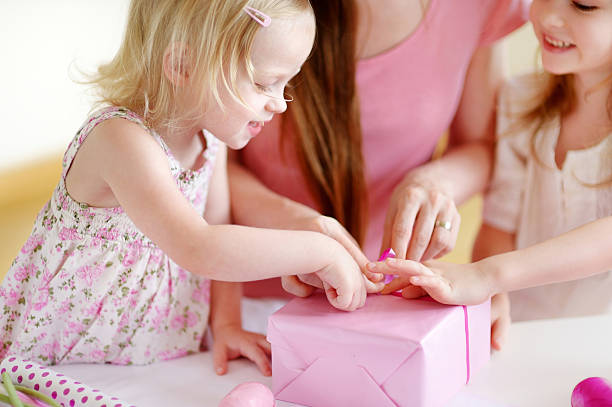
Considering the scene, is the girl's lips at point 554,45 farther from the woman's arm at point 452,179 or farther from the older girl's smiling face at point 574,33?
the woman's arm at point 452,179

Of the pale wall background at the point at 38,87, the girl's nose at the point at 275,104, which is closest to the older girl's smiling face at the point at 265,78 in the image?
the girl's nose at the point at 275,104

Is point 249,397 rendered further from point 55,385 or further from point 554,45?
point 554,45

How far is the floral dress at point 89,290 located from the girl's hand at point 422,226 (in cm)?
24

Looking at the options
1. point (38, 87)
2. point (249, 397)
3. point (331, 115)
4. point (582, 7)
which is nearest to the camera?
point (249, 397)

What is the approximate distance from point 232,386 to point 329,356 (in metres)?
0.13

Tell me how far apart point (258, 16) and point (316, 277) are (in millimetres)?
270

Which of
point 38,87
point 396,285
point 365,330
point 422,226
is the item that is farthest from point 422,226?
point 38,87

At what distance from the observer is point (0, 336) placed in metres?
0.85

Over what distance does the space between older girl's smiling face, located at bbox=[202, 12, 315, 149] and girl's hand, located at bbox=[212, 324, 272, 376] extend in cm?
22

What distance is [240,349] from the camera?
0.84 metres

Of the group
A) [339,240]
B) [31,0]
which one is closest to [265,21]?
[339,240]

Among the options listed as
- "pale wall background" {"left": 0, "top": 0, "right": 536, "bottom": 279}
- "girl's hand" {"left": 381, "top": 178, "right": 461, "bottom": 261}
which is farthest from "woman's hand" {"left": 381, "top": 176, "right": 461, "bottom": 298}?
"pale wall background" {"left": 0, "top": 0, "right": 536, "bottom": 279}

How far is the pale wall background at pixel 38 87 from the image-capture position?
1.29 meters

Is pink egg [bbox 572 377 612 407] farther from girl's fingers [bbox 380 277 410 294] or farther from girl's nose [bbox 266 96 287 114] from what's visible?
girl's nose [bbox 266 96 287 114]
